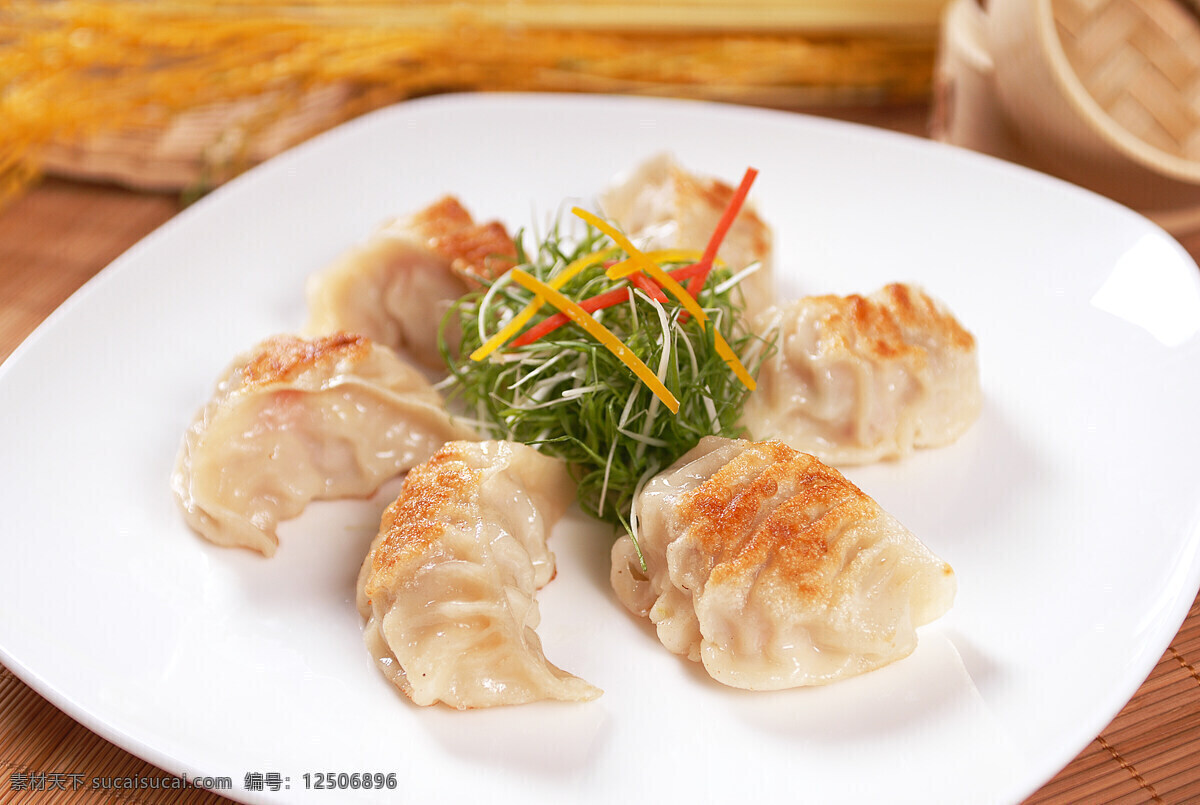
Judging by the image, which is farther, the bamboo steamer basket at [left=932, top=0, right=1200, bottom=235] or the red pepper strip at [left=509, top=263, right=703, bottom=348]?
the bamboo steamer basket at [left=932, top=0, right=1200, bottom=235]

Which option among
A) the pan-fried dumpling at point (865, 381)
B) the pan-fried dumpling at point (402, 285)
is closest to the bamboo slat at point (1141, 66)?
the pan-fried dumpling at point (865, 381)

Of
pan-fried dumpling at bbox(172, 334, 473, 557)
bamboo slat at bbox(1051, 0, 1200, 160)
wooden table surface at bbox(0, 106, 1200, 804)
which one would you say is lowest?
wooden table surface at bbox(0, 106, 1200, 804)

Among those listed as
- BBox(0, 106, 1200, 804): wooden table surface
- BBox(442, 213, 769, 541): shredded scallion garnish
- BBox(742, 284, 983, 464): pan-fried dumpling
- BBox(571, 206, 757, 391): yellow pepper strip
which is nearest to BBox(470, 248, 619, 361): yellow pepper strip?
BBox(442, 213, 769, 541): shredded scallion garnish

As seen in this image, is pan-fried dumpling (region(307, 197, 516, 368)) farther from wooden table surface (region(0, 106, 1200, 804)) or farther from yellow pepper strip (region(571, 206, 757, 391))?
wooden table surface (region(0, 106, 1200, 804))

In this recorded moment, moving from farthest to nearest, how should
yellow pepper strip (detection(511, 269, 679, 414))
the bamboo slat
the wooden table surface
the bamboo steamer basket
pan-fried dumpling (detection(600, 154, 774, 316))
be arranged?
the bamboo slat, the bamboo steamer basket, pan-fried dumpling (detection(600, 154, 774, 316)), yellow pepper strip (detection(511, 269, 679, 414)), the wooden table surface

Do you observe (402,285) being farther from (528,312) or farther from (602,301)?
A: (602,301)

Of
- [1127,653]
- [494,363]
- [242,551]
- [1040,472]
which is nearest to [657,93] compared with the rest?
[494,363]
